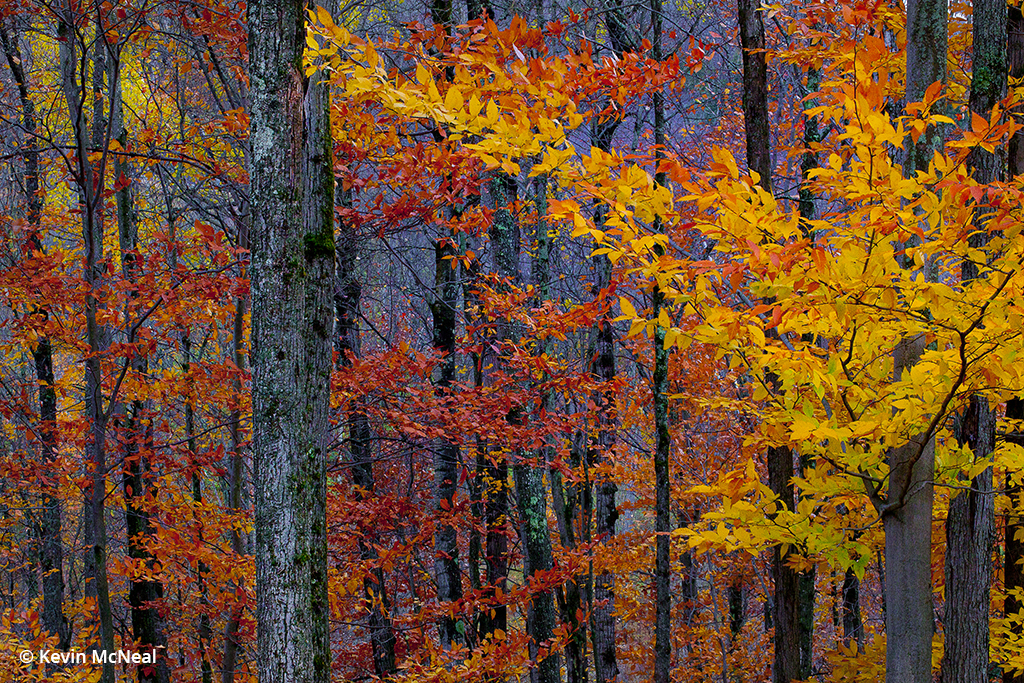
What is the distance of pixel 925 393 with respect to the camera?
2811 millimetres

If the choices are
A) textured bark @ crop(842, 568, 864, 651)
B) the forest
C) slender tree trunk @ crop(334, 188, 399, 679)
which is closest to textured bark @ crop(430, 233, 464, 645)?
the forest

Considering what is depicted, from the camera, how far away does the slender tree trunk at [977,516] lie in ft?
13.6

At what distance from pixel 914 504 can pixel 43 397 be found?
416 inches

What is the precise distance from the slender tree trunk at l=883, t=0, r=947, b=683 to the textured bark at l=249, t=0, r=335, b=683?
9.56 ft

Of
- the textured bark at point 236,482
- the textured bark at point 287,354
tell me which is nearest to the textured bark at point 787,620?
the textured bark at point 287,354

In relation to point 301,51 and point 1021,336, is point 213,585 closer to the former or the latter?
point 301,51

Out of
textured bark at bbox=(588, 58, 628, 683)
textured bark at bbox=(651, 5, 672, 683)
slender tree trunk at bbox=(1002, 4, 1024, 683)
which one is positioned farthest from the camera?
A: textured bark at bbox=(588, 58, 628, 683)

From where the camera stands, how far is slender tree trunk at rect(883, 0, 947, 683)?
3.51 metres

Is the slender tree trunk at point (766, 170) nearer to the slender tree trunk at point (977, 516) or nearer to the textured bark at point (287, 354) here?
the slender tree trunk at point (977, 516)

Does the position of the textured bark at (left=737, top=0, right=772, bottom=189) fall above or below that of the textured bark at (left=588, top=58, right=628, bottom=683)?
above

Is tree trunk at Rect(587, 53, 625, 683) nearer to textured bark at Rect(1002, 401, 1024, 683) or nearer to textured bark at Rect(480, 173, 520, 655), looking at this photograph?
textured bark at Rect(480, 173, 520, 655)

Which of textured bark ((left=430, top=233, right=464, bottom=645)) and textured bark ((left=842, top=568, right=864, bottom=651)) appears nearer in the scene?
textured bark ((left=430, top=233, right=464, bottom=645))

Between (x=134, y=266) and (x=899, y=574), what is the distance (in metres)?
7.29

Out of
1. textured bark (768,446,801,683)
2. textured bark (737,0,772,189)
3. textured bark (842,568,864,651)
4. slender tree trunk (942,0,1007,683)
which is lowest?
textured bark (842,568,864,651)
